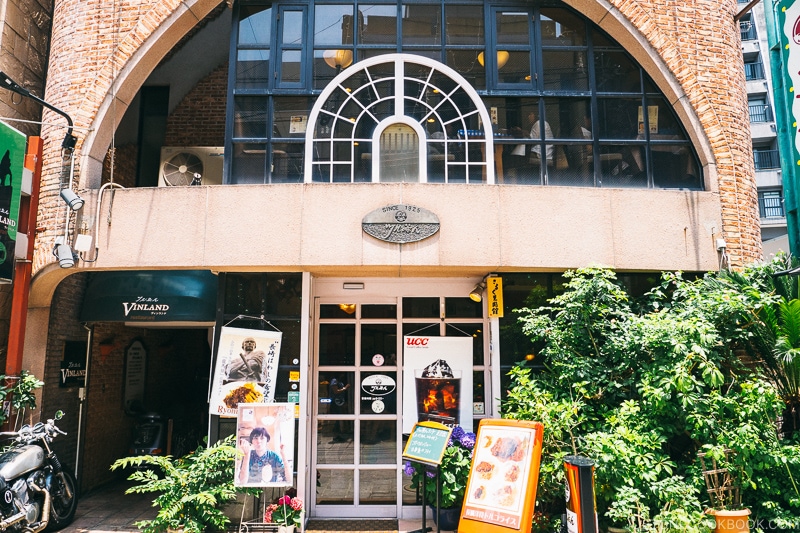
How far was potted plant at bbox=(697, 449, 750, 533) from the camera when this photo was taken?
6152mm

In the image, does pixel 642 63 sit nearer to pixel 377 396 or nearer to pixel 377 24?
pixel 377 24

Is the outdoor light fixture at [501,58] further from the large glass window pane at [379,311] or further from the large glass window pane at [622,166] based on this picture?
the large glass window pane at [379,311]

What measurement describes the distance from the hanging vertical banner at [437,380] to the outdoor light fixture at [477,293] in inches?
23.2

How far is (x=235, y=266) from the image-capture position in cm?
759

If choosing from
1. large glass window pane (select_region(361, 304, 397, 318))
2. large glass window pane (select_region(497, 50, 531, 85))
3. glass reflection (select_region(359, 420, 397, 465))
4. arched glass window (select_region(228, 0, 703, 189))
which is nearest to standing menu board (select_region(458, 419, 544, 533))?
glass reflection (select_region(359, 420, 397, 465))

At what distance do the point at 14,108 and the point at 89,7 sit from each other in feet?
6.63

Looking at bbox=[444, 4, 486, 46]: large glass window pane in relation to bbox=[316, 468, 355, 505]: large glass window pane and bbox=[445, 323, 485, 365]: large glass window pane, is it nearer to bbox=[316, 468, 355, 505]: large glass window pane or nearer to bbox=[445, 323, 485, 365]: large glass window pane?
bbox=[445, 323, 485, 365]: large glass window pane

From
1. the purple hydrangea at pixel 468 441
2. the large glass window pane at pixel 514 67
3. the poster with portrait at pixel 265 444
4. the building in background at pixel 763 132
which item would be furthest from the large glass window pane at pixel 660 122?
the building in background at pixel 763 132

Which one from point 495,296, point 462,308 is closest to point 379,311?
point 462,308

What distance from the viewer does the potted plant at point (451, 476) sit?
702 cm

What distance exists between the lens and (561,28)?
8594 millimetres

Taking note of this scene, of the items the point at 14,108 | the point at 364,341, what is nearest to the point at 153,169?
the point at 14,108

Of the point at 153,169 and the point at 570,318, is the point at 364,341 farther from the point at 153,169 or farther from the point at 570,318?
Result: the point at 153,169

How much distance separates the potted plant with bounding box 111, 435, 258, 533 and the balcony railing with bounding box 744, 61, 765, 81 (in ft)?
105
